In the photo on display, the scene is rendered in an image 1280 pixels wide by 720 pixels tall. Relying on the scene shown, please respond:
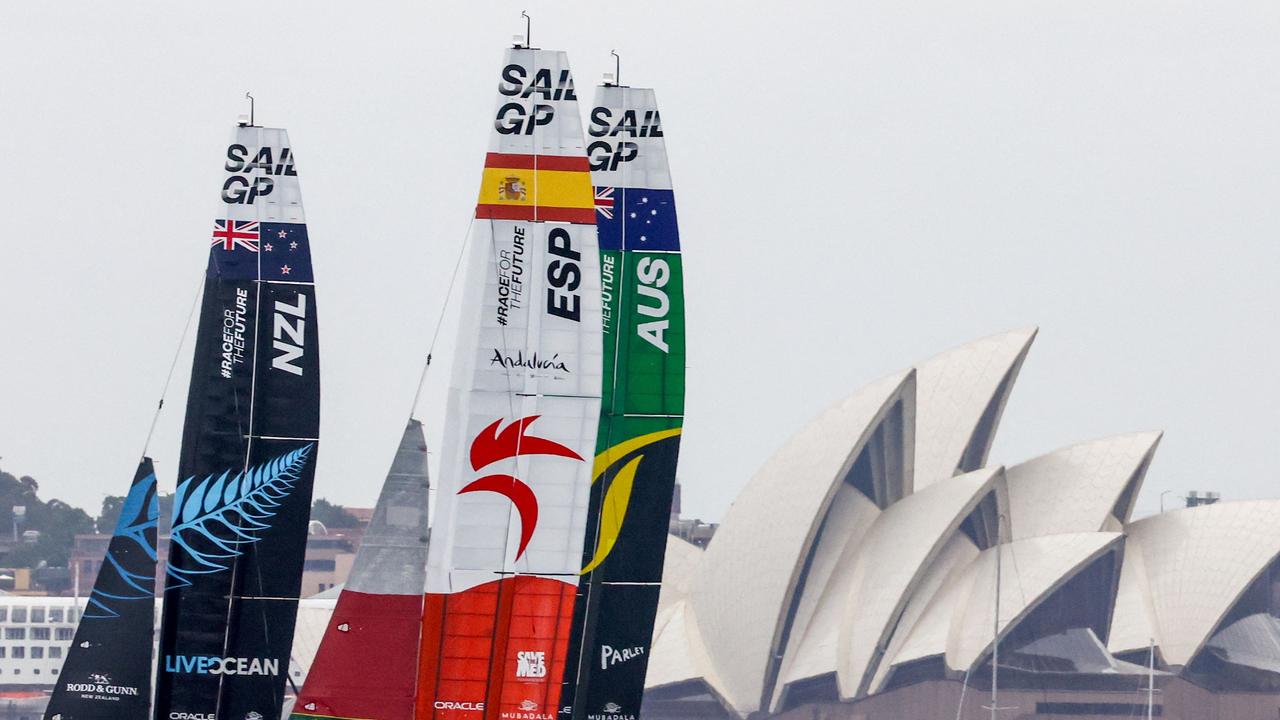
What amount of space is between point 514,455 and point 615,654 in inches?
136

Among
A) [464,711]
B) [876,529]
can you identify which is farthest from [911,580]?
[464,711]

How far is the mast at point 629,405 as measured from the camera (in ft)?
47.2

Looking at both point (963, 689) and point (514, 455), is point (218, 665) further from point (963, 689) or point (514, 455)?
point (963, 689)

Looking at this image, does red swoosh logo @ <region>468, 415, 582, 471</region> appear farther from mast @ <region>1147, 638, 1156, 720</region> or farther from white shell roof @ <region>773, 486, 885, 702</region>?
white shell roof @ <region>773, 486, 885, 702</region>

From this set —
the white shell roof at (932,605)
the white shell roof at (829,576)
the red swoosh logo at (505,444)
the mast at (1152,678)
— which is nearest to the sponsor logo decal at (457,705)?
the red swoosh logo at (505,444)

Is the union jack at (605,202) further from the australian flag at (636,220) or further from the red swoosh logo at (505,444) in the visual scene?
the red swoosh logo at (505,444)


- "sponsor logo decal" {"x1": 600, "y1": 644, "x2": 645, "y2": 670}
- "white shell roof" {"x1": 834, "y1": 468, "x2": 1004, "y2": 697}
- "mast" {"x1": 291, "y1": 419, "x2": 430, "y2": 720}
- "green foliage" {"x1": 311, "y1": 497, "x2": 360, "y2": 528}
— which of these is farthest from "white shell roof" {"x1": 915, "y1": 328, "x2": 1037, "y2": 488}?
"green foliage" {"x1": 311, "y1": 497, "x2": 360, "y2": 528}

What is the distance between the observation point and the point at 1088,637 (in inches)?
1625

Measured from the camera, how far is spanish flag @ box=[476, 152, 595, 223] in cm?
1151

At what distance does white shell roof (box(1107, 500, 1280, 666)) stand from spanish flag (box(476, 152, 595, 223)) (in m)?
31.0

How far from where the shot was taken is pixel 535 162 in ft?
38.1

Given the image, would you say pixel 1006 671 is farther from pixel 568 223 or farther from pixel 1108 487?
pixel 568 223

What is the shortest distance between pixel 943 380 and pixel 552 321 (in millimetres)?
30633

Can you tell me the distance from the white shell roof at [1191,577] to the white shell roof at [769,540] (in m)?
4.41
